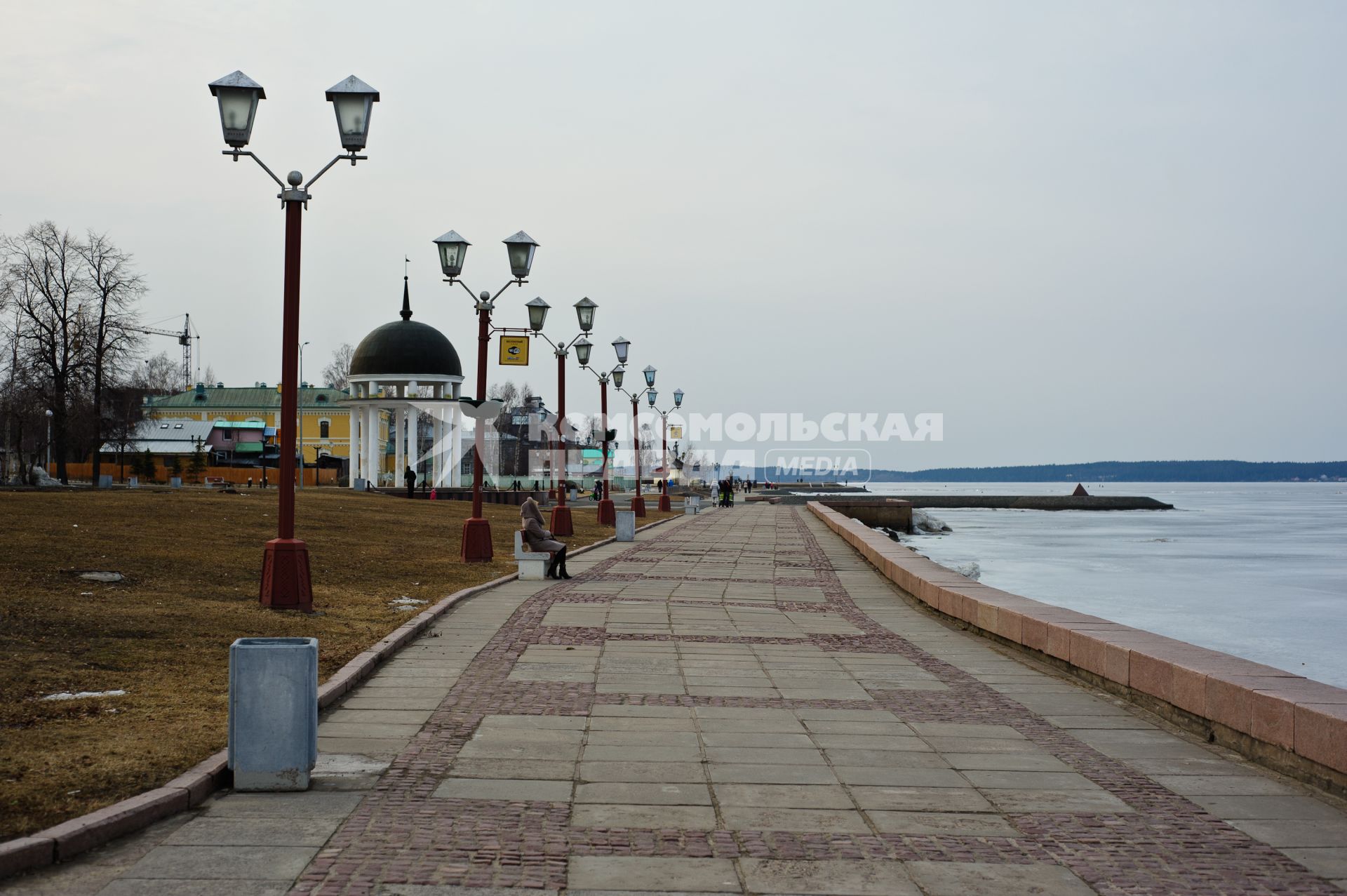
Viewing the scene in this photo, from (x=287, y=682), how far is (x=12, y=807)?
47.7 inches

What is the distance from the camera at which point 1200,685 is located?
24.7 feet

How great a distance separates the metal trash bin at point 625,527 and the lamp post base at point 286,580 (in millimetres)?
15601

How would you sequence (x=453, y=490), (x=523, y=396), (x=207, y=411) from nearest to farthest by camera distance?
(x=453, y=490), (x=207, y=411), (x=523, y=396)

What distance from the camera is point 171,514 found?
22.3 metres

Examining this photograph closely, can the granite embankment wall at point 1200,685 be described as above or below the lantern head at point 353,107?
below

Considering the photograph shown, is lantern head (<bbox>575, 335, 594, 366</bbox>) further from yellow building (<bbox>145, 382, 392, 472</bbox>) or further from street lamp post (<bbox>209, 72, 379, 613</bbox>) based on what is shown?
yellow building (<bbox>145, 382, 392, 472</bbox>)

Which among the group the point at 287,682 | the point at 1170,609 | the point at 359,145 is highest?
the point at 359,145

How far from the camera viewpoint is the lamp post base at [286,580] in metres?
12.1

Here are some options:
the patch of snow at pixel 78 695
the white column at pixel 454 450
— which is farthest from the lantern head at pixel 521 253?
the white column at pixel 454 450

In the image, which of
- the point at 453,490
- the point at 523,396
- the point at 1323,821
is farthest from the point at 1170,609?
the point at 523,396

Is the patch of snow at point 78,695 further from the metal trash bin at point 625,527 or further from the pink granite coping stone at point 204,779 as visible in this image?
the metal trash bin at point 625,527

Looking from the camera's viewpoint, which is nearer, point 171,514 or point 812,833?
point 812,833

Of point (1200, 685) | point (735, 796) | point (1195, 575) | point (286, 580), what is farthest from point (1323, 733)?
point (1195, 575)

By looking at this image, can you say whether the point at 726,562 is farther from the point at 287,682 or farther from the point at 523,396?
the point at 523,396
